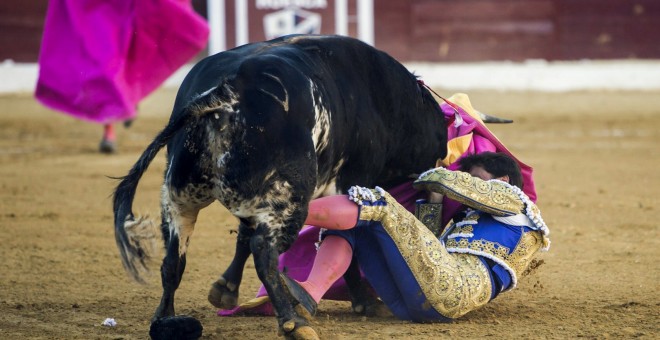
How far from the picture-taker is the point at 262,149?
8.64ft

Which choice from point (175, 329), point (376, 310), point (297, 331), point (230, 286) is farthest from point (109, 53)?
point (297, 331)

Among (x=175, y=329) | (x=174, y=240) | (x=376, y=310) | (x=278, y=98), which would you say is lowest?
(x=376, y=310)

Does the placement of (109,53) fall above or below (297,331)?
above

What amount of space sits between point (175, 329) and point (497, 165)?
41.3 inches

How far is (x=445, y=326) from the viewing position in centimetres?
307

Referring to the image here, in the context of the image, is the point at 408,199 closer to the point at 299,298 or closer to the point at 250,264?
the point at 299,298

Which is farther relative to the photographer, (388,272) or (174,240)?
(388,272)

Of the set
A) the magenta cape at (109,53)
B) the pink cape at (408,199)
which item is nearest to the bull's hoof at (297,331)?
the pink cape at (408,199)

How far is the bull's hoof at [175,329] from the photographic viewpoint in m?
2.78

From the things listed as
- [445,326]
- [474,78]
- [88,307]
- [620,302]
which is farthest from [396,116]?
[474,78]

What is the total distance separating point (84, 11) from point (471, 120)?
321 centimetres

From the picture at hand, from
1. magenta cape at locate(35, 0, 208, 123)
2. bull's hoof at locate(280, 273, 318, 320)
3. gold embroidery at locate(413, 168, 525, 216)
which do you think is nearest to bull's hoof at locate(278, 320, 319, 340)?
bull's hoof at locate(280, 273, 318, 320)

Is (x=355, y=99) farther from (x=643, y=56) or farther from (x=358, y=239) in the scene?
(x=643, y=56)

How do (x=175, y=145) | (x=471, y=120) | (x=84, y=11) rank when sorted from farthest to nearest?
(x=84, y=11) → (x=471, y=120) → (x=175, y=145)
